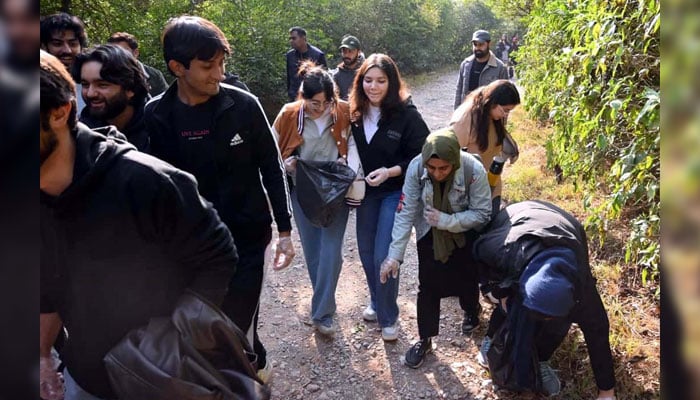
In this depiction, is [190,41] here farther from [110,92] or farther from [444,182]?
[444,182]

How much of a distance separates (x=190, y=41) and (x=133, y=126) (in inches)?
25.4

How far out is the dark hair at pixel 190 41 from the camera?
2273 millimetres

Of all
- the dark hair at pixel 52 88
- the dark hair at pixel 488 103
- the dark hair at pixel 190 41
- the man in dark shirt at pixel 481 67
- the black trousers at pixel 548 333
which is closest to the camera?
the dark hair at pixel 52 88

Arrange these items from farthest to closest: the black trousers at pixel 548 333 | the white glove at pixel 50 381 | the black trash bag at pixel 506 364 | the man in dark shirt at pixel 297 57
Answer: the man in dark shirt at pixel 297 57, the black trash bag at pixel 506 364, the black trousers at pixel 548 333, the white glove at pixel 50 381

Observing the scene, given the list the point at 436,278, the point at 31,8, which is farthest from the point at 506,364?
the point at 31,8

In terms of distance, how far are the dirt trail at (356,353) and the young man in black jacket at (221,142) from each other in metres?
1.09

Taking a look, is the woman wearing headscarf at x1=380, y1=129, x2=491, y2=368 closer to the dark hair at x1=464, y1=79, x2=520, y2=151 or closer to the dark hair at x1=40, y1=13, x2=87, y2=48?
the dark hair at x1=464, y1=79, x2=520, y2=151

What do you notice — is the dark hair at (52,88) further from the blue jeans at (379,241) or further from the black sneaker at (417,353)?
the black sneaker at (417,353)

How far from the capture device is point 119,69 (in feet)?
8.77

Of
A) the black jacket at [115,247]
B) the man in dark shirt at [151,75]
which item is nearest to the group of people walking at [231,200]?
the black jacket at [115,247]

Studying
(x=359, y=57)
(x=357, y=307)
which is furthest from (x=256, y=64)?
(x=357, y=307)

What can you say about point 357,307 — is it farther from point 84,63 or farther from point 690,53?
point 690,53

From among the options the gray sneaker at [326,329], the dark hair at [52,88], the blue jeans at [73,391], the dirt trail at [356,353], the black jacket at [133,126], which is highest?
the dark hair at [52,88]

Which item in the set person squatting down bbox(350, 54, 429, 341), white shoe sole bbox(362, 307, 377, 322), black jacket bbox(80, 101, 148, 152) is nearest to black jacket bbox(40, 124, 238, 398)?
black jacket bbox(80, 101, 148, 152)
